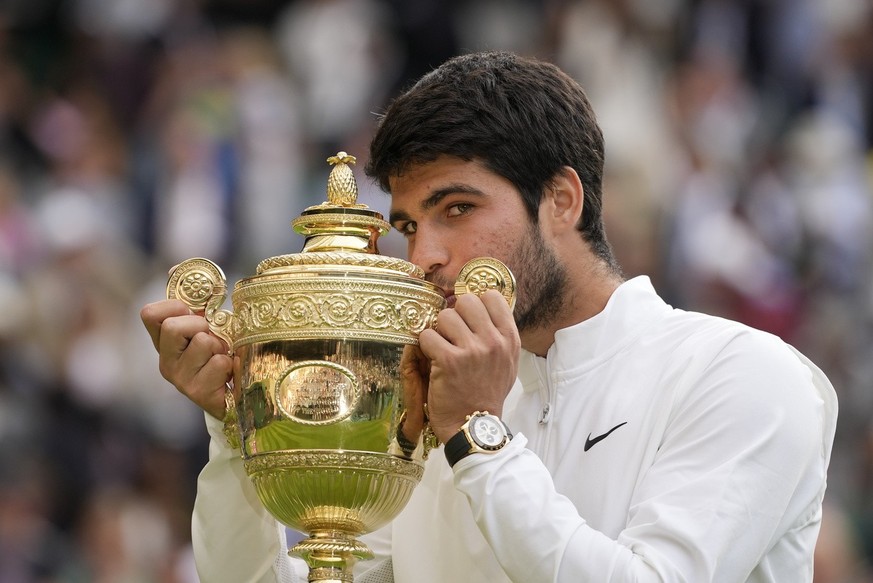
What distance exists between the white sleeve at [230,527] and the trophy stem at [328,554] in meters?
0.34

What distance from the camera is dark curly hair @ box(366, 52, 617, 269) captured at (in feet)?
11.2

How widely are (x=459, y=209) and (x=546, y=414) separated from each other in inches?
18.6

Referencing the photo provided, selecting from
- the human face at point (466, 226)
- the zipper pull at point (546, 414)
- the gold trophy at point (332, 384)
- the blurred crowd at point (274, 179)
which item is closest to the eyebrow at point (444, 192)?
the human face at point (466, 226)

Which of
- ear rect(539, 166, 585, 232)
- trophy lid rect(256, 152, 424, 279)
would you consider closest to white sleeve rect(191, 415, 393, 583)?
trophy lid rect(256, 152, 424, 279)

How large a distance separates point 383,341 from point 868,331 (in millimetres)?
6608

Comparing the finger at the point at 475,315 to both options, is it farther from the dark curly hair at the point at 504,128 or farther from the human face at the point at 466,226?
the dark curly hair at the point at 504,128

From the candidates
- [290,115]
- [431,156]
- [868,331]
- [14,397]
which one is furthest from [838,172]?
[431,156]

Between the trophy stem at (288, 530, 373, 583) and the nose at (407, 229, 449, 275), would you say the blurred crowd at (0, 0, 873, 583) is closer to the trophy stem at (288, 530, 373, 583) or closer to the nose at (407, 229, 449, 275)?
the nose at (407, 229, 449, 275)

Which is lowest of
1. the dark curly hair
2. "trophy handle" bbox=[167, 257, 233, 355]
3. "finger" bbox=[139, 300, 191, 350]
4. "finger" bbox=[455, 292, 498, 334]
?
"finger" bbox=[455, 292, 498, 334]

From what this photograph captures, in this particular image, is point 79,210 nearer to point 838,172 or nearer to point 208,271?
point 838,172

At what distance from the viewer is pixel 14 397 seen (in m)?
8.43

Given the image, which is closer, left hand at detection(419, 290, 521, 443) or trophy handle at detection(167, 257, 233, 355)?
left hand at detection(419, 290, 521, 443)

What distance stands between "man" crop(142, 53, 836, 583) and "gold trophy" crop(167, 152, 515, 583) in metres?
0.09

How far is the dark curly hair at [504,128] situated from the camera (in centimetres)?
342
